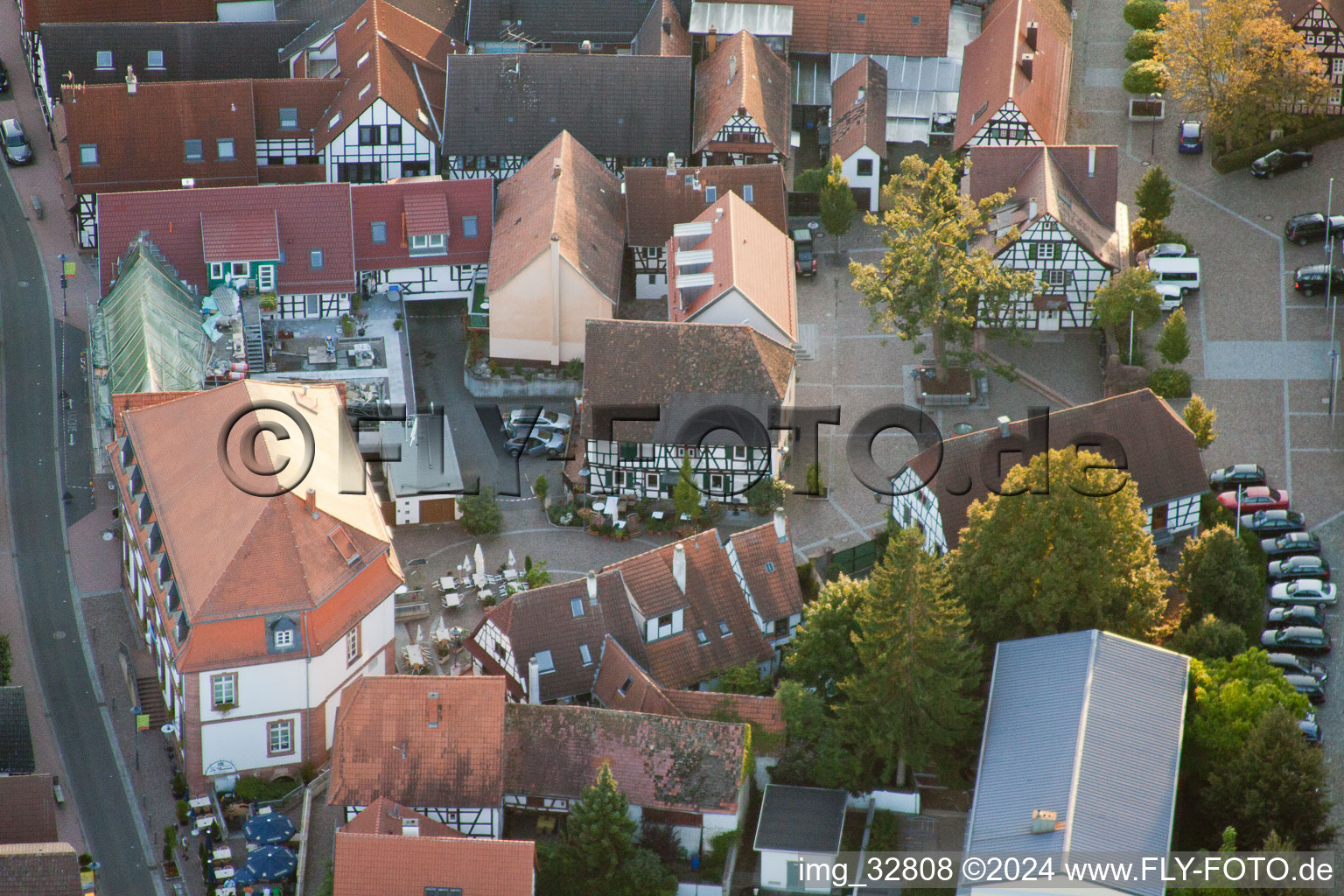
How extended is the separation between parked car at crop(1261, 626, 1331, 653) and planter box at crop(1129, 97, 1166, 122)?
40.9 meters

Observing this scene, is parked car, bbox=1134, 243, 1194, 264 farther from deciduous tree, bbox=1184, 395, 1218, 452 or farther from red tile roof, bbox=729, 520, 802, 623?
red tile roof, bbox=729, 520, 802, 623

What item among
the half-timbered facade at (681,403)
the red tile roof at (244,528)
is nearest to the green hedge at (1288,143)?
the half-timbered facade at (681,403)

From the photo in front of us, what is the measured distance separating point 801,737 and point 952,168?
36.2m

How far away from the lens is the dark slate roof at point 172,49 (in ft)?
399

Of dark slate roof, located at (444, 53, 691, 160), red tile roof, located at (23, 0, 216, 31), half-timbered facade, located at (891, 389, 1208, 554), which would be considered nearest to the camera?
half-timbered facade, located at (891, 389, 1208, 554)

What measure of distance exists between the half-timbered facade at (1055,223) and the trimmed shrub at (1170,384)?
639 centimetres

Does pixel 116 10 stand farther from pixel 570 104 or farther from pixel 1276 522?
pixel 1276 522

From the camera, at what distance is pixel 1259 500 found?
96.4m

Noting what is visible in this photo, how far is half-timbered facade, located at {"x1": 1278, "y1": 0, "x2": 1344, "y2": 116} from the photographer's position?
117m

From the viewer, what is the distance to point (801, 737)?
8450 centimetres

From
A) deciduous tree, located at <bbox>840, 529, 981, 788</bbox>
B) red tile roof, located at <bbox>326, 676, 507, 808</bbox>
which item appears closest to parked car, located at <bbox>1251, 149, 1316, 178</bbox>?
deciduous tree, located at <bbox>840, 529, 981, 788</bbox>

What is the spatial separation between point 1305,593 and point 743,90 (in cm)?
4255

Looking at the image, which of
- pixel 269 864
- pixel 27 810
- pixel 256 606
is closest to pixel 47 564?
pixel 256 606

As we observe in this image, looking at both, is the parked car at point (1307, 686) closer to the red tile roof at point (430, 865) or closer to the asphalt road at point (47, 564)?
the red tile roof at point (430, 865)
